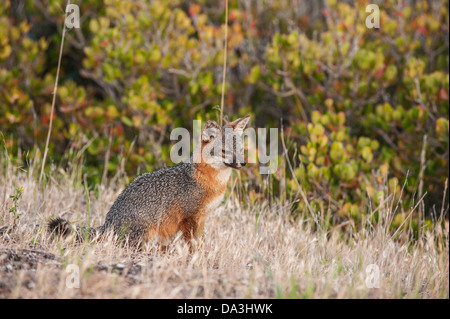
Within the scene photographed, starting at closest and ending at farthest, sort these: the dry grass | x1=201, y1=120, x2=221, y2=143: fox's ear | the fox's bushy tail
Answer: the dry grass → the fox's bushy tail → x1=201, y1=120, x2=221, y2=143: fox's ear

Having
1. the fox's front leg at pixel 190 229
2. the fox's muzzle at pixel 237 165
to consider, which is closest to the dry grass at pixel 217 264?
the fox's front leg at pixel 190 229

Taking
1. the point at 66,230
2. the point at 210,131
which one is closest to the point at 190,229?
the point at 210,131

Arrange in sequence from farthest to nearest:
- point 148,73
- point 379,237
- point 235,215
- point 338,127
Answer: point 148,73 → point 338,127 → point 235,215 → point 379,237

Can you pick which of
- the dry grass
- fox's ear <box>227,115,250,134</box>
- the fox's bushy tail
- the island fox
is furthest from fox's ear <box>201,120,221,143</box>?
the fox's bushy tail

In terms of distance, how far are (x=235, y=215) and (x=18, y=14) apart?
20.6 feet

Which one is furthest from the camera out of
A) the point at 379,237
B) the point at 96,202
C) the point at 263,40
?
the point at 263,40

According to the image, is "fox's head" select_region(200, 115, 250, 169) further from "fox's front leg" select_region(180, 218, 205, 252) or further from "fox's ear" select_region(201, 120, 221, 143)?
"fox's front leg" select_region(180, 218, 205, 252)

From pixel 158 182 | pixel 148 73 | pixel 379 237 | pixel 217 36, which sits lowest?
pixel 379 237

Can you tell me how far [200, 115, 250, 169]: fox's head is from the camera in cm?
470

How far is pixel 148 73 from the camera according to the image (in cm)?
835

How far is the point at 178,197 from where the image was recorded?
15.5 ft
